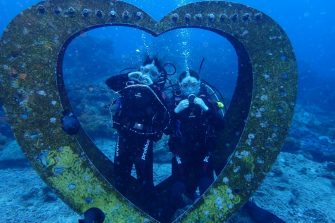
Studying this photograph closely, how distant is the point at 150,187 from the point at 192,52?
26.7m

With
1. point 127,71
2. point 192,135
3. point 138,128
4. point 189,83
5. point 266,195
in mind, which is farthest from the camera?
point 127,71

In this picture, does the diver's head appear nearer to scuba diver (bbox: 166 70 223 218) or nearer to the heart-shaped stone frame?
scuba diver (bbox: 166 70 223 218)

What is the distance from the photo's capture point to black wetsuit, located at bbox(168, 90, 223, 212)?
184 inches

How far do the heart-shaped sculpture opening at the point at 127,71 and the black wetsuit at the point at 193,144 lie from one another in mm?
85

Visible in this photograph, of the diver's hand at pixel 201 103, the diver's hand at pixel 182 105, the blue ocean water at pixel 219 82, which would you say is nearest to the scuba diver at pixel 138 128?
the diver's hand at pixel 182 105

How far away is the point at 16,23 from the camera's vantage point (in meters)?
3.23

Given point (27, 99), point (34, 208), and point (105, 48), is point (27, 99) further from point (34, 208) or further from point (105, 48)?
point (105, 48)

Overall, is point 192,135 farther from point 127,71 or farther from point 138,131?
point 127,71

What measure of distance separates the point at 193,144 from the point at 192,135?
16 centimetres

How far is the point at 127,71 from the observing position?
20953 mm

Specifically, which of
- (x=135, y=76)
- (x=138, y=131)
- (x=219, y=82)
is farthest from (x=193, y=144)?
(x=219, y=82)

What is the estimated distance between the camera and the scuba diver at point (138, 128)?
4.54 m

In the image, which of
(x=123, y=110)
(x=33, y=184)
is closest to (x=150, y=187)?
(x=123, y=110)

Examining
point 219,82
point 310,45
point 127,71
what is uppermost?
point 310,45
